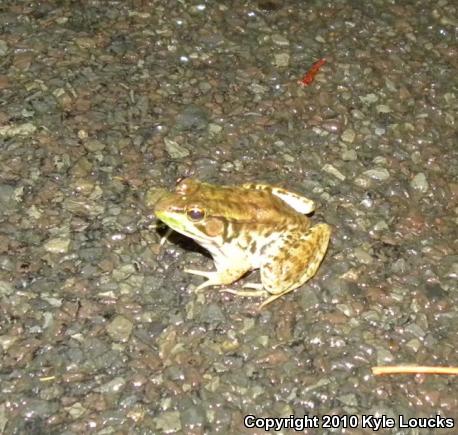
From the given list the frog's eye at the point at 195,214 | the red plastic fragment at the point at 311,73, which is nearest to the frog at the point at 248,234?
the frog's eye at the point at 195,214

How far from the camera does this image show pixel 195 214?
311cm

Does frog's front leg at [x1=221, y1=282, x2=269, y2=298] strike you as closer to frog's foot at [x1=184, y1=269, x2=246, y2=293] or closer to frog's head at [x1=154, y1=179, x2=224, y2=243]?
frog's foot at [x1=184, y1=269, x2=246, y2=293]

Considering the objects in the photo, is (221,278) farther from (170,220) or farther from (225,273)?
(170,220)

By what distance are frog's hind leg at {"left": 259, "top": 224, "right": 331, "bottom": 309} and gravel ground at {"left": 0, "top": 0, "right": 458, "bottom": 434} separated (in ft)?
0.36

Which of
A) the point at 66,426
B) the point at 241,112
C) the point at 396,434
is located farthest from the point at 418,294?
the point at 66,426

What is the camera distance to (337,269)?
133 inches

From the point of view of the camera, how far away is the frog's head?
10.2ft

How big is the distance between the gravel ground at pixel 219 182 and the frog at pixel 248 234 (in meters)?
0.13

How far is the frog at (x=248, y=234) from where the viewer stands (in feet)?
10.3

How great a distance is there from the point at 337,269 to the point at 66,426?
157 cm

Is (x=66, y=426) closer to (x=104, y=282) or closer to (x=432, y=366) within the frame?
(x=104, y=282)

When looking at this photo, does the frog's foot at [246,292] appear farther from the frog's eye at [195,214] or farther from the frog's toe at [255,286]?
the frog's eye at [195,214]

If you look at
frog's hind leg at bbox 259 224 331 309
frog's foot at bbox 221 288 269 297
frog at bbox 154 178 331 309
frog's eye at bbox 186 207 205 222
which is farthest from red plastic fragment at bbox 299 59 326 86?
frog's foot at bbox 221 288 269 297

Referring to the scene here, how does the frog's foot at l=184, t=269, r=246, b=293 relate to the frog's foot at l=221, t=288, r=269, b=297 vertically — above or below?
above
